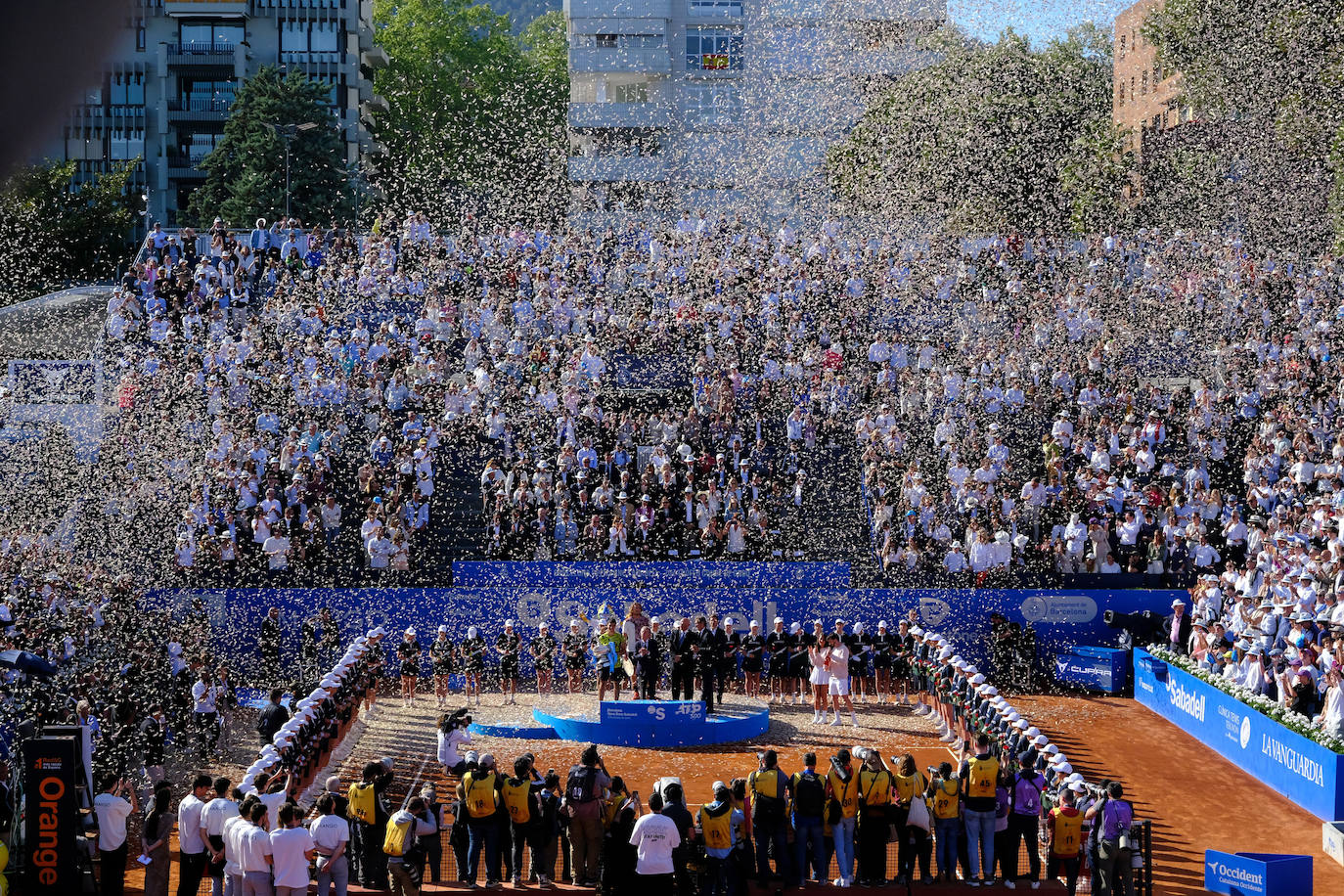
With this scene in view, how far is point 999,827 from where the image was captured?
1472 cm

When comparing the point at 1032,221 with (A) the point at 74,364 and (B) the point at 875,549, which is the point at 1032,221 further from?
(A) the point at 74,364

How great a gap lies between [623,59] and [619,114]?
3.58m

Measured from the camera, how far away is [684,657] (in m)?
23.0

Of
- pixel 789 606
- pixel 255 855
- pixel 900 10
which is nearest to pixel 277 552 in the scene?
pixel 789 606

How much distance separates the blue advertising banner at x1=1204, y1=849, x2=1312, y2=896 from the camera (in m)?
14.1

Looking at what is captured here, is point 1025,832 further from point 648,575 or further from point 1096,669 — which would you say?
point 648,575

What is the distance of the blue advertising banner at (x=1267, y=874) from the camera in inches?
554

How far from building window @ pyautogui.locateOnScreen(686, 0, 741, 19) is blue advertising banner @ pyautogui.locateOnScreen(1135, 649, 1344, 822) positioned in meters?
64.8

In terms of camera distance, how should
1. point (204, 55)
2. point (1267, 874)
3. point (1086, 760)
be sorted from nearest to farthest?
point (1267, 874)
point (1086, 760)
point (204, 55)

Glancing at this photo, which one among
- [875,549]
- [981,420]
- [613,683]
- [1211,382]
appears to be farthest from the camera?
[1211,382]

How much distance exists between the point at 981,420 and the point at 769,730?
1031 cm

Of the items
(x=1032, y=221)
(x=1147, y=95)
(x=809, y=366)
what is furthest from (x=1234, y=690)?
(x=1147, y=95)

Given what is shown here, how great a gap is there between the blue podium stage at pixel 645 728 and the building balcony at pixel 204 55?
68.1m

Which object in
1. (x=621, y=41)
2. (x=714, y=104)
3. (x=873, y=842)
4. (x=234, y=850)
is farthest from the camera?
(x=621, y=41)
